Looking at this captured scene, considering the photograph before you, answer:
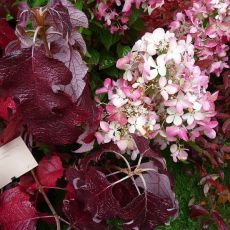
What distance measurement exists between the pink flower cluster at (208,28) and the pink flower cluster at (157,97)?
A: 234mm

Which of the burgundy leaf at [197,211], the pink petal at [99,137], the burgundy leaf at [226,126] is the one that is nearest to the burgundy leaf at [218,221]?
the burgundy leaf at [197,211]

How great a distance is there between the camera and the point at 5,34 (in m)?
1.07

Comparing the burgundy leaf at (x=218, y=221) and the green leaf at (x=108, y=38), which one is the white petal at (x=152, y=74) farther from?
the burgundy leaf at (x=218, y=221)

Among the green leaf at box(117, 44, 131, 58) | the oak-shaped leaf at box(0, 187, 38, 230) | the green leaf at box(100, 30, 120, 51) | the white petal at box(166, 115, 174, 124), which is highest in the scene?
the green leaf at box(100, 30, 120, 51)

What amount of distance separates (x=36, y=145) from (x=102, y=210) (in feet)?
0.88

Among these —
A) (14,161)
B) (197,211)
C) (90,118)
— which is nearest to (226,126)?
(197,211)

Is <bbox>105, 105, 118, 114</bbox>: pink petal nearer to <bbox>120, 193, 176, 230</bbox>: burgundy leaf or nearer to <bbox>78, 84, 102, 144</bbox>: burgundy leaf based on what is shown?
<bbox>78, 84, 102, 144</bbox>: burgundy leaf

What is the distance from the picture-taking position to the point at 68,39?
1.01 metres

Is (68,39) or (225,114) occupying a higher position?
(68,39)

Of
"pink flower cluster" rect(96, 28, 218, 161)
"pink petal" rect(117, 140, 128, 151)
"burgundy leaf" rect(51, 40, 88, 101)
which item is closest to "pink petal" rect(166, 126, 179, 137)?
"pink flower cluster" rect(96, 28, 218, 161)

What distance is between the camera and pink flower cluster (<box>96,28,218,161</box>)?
3.62 feet

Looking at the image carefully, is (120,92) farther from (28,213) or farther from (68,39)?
(28,213)

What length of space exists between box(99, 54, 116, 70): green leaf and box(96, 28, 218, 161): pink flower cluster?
0.71 ft

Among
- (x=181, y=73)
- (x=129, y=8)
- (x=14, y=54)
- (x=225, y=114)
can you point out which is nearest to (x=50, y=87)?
(x=14, y=54)
